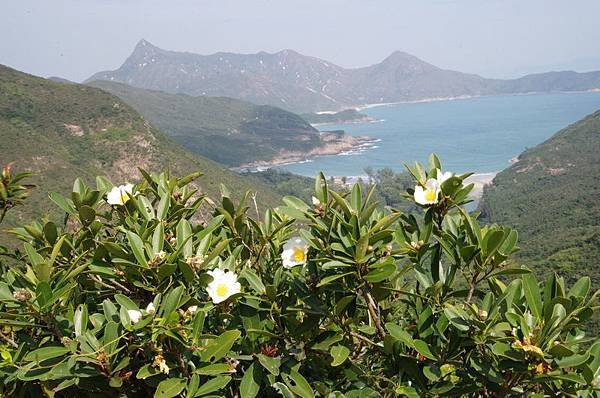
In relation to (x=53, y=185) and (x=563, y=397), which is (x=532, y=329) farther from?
(x=53, y=185)

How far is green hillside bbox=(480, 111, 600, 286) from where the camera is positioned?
1314 inches

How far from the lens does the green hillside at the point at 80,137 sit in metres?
42.2

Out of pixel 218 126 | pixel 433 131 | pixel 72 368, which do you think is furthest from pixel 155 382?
pixel 433 131

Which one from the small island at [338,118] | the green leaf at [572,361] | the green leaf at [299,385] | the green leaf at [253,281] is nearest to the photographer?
the green leaf at [572,361]

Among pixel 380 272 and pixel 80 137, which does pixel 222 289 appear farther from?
pixel 80 137

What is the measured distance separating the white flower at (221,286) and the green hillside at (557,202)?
31436 mm

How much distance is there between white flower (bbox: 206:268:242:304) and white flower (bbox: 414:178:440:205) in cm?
64

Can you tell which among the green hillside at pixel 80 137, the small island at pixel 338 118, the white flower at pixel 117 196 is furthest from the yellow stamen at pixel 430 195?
the small island at pixel 338 118

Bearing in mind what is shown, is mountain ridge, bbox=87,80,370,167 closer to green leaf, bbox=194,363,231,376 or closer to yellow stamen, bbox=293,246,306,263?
yellow stamen, bbox=293,246,306,263

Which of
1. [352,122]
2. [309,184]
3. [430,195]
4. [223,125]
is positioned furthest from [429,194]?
[352,122]

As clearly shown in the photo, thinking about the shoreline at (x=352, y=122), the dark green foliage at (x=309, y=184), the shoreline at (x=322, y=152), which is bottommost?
the dark green foliage at (x=309, y=184)

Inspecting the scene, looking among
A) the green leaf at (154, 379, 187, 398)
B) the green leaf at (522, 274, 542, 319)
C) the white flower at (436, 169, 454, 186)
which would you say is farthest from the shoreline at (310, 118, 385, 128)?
the green leaf at (154, 379, 187, 398)

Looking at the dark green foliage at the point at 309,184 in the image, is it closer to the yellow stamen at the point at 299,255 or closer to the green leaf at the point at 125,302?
the yellow stamen at the point at 299,255

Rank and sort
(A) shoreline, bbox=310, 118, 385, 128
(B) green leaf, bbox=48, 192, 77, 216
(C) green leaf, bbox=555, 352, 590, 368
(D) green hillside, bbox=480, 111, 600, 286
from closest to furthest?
(C) green leaf, bbox=555, 352, 590, 368
(B) green leaf, bbox=48, 192, 77, 216
(D) green hillside, bbox=480, 111, 600, 286
(A) shoreline, bbox=310, 118, 385, 128
